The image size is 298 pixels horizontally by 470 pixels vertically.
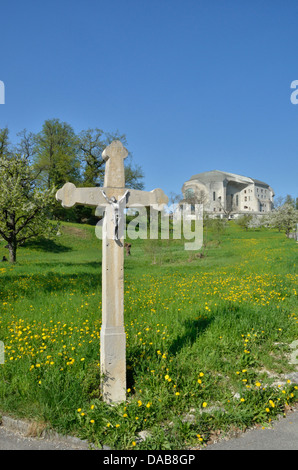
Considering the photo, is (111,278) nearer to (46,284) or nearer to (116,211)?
(116,211)

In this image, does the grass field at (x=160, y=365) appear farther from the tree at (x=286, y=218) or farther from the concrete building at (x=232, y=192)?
the concrete building at (x=232, y=192)

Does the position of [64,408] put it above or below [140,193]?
below

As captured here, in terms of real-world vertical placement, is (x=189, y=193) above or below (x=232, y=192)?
below

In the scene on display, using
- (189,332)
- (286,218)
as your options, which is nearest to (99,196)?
(189,332)

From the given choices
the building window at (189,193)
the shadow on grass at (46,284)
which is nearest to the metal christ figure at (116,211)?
the shadow on grass at (46,284)

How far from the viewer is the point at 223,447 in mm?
3816

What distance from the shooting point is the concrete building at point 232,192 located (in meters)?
97.3

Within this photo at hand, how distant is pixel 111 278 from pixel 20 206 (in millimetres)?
17163

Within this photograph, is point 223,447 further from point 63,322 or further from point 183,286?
point 183,286

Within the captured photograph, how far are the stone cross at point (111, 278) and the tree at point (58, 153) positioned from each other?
46967 millimetres

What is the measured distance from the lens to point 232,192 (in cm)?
10831

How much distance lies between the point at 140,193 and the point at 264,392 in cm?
348

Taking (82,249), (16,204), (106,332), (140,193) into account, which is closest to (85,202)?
(140,193)

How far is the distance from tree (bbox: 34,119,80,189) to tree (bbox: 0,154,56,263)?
1128 inches
